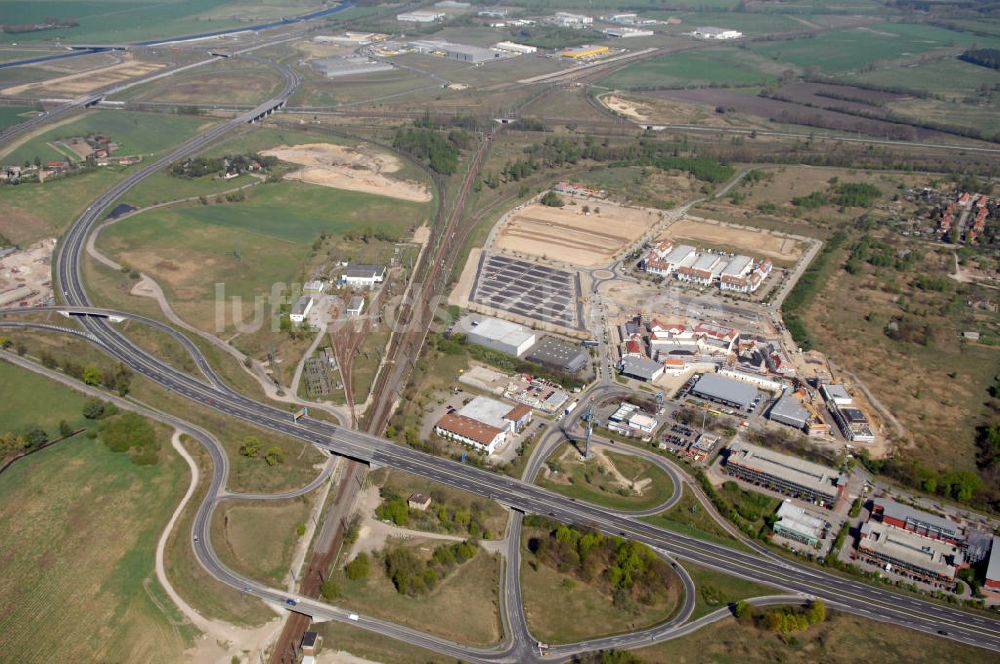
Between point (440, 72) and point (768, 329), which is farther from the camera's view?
point (440, 72)

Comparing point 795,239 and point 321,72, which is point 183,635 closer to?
point 795,239

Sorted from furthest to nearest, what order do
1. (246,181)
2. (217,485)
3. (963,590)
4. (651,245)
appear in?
(246,181)
(651,245)
(217,485)
(963,590)

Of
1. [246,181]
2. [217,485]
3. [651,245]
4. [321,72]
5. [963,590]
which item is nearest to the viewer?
[963,590]

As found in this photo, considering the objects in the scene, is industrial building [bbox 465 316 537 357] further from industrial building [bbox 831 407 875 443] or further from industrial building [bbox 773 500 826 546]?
industrial building [bbox 773 500 826 546]

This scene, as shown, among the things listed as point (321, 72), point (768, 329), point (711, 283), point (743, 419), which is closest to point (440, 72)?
point (321, 72)

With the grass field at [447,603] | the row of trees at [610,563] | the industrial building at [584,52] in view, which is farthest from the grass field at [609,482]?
the industrial building at [584,52]

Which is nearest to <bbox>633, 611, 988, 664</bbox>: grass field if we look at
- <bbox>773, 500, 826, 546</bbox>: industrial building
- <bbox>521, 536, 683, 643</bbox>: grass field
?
<bbox>521, 536, 683, 643</bbox>: grass field
